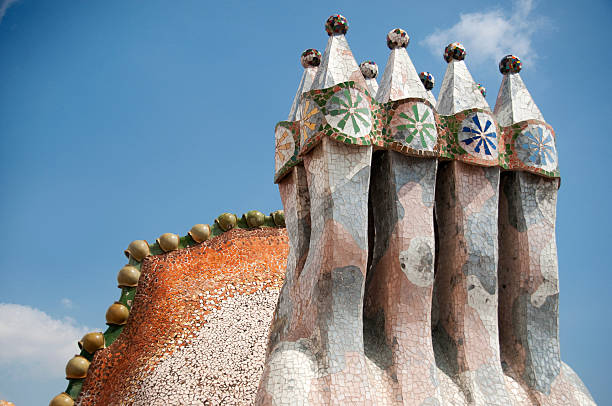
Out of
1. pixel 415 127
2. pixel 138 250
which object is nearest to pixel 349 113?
pixel 415 127

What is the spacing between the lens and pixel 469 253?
5.82 meters

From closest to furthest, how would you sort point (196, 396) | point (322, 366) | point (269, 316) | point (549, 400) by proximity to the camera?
point (322, 366) → point (549, 400) → point (196, 396) → point (269, 316)

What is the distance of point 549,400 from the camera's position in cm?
580

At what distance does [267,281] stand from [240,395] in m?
2.19

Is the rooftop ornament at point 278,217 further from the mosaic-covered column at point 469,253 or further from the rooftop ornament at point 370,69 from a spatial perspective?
the mosaic-covered column at point 469,253

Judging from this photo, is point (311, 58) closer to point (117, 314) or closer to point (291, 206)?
point (291, 206)

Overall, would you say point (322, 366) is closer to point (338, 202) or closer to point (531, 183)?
point (338, 202)

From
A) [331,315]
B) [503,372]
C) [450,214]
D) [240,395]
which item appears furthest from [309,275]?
[240,395]

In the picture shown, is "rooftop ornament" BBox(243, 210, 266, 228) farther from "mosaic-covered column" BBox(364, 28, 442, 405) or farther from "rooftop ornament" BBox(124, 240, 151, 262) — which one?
"mosaic-covered column" BBox(364, 28, 442, 405)

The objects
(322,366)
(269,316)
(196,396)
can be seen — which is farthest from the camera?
(269,316)

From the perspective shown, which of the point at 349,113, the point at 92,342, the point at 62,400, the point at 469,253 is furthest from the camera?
the point at 92,342

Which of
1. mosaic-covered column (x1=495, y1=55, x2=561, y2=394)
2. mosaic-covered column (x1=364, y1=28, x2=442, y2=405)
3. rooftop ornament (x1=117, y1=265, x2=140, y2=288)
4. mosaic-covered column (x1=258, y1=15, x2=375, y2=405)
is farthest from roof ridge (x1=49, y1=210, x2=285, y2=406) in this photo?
mosaic-covered column (x1=495, y1=55, x2=561, y2=394)

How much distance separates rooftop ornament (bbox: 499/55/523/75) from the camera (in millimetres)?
6891

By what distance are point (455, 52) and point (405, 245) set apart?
2.47 metres
